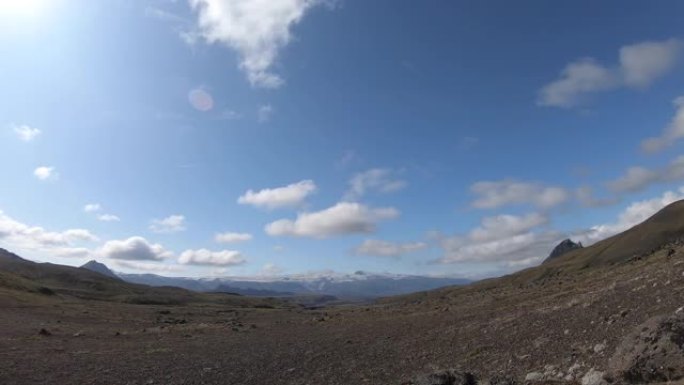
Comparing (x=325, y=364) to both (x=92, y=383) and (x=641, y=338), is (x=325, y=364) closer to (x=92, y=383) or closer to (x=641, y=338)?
(x=92, y=383)

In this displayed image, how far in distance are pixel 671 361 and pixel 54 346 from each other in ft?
130

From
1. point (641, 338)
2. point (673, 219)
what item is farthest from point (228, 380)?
point (673, 219)

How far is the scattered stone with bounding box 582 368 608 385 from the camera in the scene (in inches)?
532

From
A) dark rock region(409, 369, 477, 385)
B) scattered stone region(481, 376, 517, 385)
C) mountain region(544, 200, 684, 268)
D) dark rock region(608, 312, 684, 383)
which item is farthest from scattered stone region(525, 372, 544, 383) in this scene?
mountain region(544, 200, 684, 268)

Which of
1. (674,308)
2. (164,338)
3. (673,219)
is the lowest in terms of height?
(164,338)

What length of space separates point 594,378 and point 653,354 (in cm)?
168

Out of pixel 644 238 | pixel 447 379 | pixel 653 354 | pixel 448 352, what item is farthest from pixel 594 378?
pixel 644 238

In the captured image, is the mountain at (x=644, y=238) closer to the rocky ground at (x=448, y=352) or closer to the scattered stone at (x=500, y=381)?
the rocky ground at (x=448, y=352)

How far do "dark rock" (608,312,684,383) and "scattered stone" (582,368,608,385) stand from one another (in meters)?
0.32

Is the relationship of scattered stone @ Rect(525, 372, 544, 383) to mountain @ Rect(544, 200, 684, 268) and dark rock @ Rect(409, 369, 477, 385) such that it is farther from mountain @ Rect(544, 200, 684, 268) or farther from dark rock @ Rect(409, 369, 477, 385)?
mountain @ Rect(544, 200, 684, 268)

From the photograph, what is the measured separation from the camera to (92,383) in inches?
952

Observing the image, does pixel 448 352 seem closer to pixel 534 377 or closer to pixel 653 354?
pixel 534 377

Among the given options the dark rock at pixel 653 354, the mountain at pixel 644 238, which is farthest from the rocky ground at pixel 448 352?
the mountain at pixel 644 238

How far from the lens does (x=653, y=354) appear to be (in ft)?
43.2
